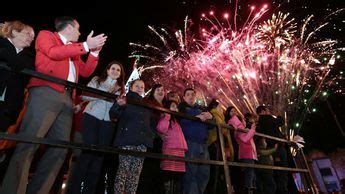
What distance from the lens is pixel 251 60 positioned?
11531 millimetres

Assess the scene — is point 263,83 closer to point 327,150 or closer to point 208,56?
point 208,56

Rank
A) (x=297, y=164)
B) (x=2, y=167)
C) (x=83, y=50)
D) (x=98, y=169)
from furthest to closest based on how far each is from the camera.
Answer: (x=297, y=164), (x=98, y=169), (x=2, y=167), (x=83, y=50)

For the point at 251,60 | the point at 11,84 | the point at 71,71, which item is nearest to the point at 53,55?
the point at 71,71

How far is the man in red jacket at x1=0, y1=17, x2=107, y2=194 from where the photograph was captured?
8.33 feet

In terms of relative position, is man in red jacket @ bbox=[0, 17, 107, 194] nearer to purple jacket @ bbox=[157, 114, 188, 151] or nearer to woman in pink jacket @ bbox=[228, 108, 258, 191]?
purple jacket @ bbox=[157, 114, 188, 151]

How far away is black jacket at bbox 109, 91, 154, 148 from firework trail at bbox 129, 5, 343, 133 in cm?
793

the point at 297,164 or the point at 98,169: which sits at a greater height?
the point at 297,164

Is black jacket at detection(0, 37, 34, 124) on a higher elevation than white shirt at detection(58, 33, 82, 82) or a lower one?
lower

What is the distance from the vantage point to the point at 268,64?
11609mm

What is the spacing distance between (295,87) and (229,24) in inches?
138

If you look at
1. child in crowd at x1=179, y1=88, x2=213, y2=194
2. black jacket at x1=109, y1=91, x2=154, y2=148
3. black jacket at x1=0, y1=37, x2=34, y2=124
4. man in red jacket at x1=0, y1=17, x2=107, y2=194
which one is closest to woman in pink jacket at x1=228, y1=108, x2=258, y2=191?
child in crowd at x1=179, y1=88, x2=213, y2=194

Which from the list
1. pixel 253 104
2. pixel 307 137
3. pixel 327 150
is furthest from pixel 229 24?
pixel 327 150

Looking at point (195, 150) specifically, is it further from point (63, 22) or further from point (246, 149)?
point (63, 22)

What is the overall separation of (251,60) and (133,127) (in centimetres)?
862
